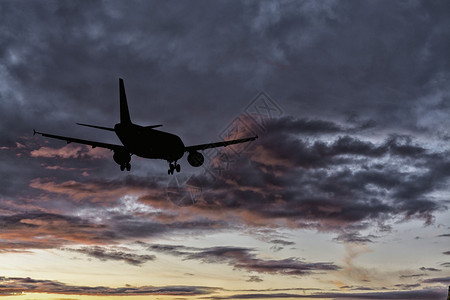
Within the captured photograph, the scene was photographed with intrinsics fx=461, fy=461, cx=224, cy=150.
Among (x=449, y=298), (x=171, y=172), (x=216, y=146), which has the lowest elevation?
(x=449, y=298)

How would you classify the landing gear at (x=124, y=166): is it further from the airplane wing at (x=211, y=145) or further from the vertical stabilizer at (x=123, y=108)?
the airplane wing at (x=211, y=145)

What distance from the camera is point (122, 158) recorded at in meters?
65.9

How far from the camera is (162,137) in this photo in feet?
209

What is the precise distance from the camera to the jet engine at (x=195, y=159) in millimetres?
72188

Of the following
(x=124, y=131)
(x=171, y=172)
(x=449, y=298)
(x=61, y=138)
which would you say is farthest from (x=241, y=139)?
(x=449, y=298)

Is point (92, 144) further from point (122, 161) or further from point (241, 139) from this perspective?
point (241, 139)

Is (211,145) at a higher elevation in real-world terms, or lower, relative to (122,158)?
higher

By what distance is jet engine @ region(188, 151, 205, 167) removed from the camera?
7219 centimetres

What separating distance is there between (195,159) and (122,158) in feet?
38.8

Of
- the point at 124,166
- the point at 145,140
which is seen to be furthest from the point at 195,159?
the point at 145,140

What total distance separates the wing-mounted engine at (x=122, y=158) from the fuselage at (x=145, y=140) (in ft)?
6.05

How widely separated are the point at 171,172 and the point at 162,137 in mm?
7073

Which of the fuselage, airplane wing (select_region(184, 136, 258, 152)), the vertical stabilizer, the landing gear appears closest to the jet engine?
airplane wing (select_region(184, 136, 258, 152))

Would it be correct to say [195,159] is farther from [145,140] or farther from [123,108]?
[123,108]
